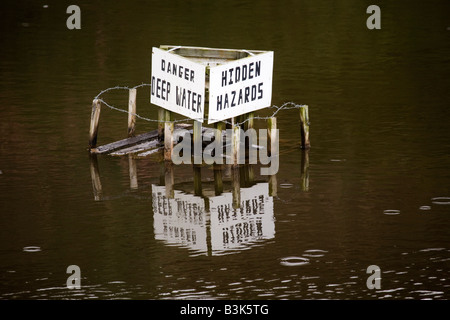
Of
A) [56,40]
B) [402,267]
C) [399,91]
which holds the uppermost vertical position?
[56,40]

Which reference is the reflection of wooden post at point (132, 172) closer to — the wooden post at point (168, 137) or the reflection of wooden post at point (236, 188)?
the wooden post at point (168, 137)

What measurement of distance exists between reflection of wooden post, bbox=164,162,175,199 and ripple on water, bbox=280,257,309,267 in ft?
11.5

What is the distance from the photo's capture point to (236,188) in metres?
17.7

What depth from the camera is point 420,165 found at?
19.1m

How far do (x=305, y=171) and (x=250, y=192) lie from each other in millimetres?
1541

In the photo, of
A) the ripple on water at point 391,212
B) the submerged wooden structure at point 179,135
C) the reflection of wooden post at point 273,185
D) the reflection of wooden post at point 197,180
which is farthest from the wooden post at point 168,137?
the ripple on water at point 391,212

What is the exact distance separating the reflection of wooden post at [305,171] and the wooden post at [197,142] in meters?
1.78

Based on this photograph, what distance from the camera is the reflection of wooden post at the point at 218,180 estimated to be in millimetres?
17516

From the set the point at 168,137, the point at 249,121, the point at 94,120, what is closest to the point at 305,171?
the point at 249,121

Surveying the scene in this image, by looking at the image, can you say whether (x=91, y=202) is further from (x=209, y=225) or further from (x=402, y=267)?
(x=402, y=267)

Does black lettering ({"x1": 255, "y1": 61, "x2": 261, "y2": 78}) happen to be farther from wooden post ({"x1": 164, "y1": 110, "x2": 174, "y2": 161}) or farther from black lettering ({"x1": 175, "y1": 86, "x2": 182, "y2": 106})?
wooden post ({"x1": 164, "y1": 110, "x2": 174, "y2": 161})

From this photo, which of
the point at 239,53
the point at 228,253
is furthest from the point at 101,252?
the point at 239,53

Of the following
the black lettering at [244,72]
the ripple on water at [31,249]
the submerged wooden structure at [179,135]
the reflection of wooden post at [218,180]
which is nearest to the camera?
the ripple on water at [31,249]

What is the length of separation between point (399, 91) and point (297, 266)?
13084 millimetres
